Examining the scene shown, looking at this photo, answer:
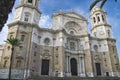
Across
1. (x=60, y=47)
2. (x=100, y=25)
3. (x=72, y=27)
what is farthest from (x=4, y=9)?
(x=100, y=25)

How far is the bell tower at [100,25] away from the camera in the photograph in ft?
141

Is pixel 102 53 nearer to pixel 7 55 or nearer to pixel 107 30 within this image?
pixel 107 30

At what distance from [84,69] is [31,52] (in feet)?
50.0

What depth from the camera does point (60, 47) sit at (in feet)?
111

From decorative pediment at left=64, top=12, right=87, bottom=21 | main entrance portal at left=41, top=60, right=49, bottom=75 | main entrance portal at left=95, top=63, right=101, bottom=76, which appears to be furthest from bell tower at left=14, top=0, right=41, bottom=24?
main entrance portal at left=95, top=63, right=101, bottom=76

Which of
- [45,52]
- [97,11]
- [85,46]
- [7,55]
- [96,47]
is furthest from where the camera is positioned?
[97,11]

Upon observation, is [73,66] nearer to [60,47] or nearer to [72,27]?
[60,47]

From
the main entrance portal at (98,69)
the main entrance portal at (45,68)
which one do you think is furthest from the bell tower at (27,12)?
the main entrance portal at (98,69)

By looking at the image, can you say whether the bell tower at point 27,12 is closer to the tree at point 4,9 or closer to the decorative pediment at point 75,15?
the decorative pediment at point 75,15

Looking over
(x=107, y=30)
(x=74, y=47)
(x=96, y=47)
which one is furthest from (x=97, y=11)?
(x=74, y=47)

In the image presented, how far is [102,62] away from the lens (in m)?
39.0

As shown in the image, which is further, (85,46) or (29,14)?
(85,46)

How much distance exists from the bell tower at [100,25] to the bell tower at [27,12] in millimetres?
20105

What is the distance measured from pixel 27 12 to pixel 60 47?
41.3 feet
